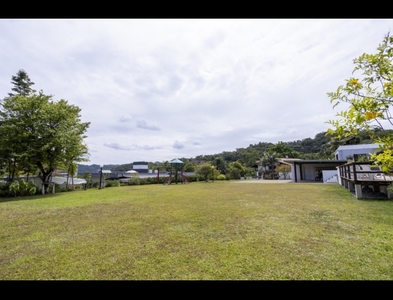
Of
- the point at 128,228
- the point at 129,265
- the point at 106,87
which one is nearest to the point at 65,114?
the point at 106,87

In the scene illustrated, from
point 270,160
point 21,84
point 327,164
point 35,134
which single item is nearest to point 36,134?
point 35,134

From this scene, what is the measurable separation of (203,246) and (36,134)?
14.8m

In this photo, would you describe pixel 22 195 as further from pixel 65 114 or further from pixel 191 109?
pixel 191 109

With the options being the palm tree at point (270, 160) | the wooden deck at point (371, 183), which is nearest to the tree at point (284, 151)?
the palm tree at point (270, 160)

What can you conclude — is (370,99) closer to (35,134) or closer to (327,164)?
(35,134)

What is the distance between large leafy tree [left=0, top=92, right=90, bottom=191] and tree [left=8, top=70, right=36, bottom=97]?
394 inches

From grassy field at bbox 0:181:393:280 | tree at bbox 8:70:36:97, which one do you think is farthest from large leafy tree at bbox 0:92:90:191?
tree at bbox 8:70:36:97

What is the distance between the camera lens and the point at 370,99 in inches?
76.7

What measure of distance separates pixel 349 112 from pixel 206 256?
284 centimetres

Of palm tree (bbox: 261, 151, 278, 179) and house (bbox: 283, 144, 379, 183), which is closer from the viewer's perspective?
house (bbox: 283, 144, 379, 183)

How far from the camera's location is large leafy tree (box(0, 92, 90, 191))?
496 inches

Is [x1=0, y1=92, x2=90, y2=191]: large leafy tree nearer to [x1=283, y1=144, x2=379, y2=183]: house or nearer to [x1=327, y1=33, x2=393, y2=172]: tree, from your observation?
[x1=327, y1=33, x2=393, y2=172]: tree

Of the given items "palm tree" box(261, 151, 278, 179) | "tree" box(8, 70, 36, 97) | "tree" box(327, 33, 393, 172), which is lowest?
"tree" box(327, 33, 393, 172)

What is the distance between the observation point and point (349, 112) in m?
1.98
